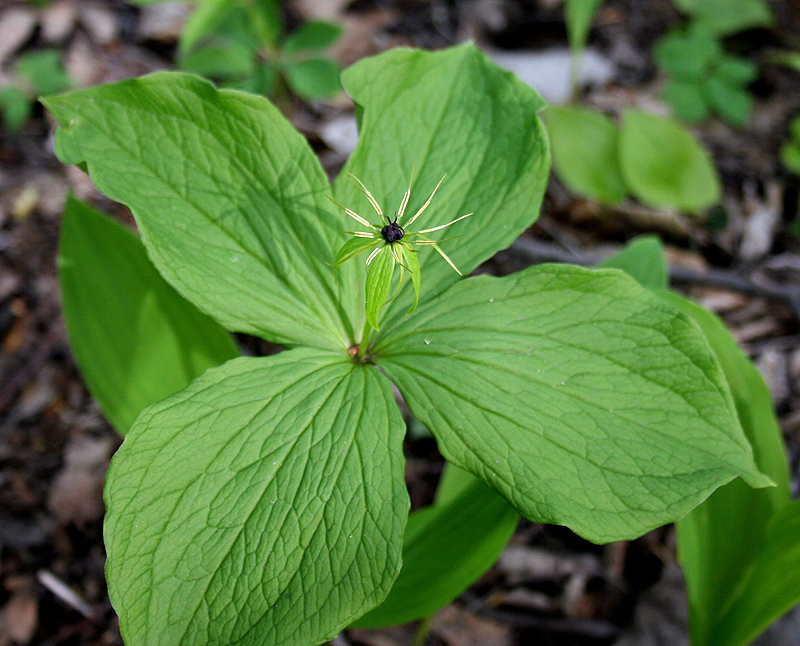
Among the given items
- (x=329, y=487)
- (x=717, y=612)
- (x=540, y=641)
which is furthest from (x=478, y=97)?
(x=540, y=641)

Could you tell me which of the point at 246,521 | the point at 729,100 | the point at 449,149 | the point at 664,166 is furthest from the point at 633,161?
the point at 246,521

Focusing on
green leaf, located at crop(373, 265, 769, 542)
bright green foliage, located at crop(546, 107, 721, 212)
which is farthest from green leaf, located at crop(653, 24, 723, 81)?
green leaf, located at crop(373, 265, 769, 542)

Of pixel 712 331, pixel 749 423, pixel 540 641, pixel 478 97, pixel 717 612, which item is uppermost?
pixel 478 97

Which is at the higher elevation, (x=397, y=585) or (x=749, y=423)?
(x=749, y=423)

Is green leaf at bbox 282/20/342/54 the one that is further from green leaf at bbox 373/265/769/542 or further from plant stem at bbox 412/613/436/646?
plant stem at bbox 412/613/436/646

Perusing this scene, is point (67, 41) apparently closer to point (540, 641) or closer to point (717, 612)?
point (540, 641)

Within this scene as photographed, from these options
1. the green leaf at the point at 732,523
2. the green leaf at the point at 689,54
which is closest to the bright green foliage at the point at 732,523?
the green leaf at the point at 732,523

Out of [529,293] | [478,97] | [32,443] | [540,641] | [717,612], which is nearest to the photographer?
[529,293]
